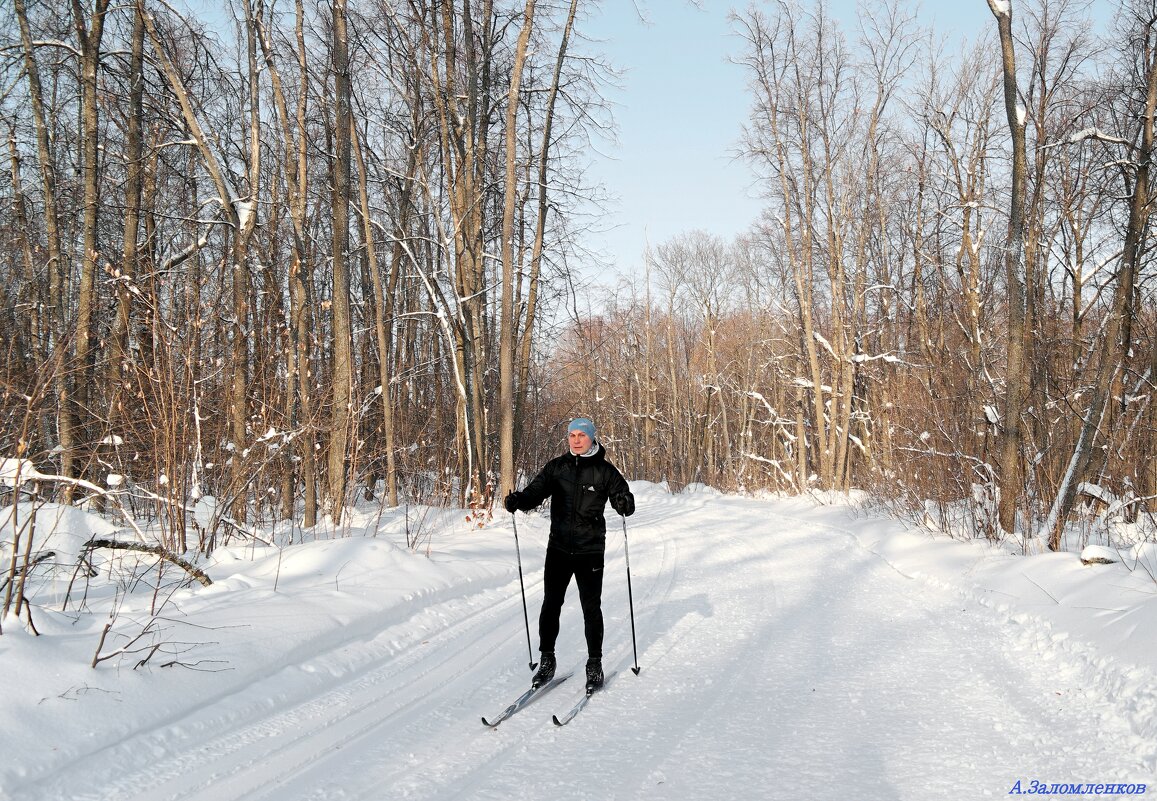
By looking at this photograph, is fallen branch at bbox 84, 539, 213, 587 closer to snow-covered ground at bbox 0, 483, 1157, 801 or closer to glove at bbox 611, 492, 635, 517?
snow-covered ground at bbox 0, 483, 1157, 801

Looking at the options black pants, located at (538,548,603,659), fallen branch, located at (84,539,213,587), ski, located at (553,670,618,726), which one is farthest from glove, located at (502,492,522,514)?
fallen branch, located at (84,539,213,587)

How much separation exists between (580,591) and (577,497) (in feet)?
2.35

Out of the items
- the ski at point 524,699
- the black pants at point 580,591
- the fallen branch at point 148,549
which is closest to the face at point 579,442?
the black pants at point 580,591

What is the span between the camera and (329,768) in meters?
3.63

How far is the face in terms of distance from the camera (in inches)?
217

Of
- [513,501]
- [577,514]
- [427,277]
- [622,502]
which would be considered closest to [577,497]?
[577,514]

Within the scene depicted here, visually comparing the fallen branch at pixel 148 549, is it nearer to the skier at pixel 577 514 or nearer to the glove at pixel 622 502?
the skier at pixel 577 514

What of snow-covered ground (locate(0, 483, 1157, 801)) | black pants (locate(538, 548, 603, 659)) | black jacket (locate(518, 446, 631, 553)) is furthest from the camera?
black jacket (locate(518, 446, 631, 553))

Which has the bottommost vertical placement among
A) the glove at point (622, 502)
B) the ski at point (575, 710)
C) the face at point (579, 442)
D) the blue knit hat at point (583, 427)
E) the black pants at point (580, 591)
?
the ski at point (575, 710)

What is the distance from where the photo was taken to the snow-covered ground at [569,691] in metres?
3.50

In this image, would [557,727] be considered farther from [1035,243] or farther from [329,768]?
[1035,243]

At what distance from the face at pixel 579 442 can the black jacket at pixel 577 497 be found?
0.08m

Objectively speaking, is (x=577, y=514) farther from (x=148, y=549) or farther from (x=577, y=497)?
(x=148, y=549)

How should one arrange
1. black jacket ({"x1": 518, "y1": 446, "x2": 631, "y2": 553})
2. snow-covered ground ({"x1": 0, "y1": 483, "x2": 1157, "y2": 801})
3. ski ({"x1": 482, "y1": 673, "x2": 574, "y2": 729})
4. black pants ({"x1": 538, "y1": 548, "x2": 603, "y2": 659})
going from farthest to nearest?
1. black jacket ({"x1": 518, "y1": 446, "x2": 631, "y2": 553})
2. black pants ({"x1": 538, "y1": 548, "x2": 603, "y2": 659})
3. ski ({"x1": 482, "y1": 673, "x2": 574, "y2": 729})
4. snow-covered ground ({"x1": 0, "y1": 483, "x2": 1157, "y2": 801})
